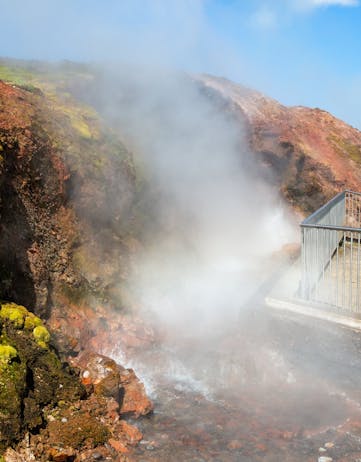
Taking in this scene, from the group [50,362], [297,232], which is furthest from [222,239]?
[50,362]

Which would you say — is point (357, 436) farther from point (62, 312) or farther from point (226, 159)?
point (226, 159)

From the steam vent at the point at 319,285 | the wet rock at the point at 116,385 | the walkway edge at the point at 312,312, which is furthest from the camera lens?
the steam vent at the point at 319,285

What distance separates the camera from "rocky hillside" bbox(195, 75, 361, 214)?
14.5 meters

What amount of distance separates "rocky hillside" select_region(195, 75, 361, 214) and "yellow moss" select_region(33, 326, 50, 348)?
10.4 metres

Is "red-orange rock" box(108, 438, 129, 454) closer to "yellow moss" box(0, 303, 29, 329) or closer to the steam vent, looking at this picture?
"yellow moss" box(0, 303, 29, 329)

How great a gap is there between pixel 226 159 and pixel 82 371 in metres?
Answer: 9.24

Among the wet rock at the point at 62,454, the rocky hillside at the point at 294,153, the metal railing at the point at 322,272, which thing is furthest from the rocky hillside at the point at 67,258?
the rocky hillside at the point at 294,153

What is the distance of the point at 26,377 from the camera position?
5828 mm

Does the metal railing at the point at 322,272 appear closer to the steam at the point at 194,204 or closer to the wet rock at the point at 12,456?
the steam at the point at 194,204

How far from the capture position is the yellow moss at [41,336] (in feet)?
20.5

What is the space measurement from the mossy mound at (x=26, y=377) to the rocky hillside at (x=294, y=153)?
10.4 meters

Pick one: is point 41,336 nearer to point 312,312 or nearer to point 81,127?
point 312,312

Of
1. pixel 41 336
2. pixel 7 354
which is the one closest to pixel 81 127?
pixel 41 336

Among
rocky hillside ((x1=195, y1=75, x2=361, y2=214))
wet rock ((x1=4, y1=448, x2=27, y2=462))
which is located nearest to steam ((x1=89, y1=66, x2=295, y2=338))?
rocky hillside ((x1=195, y1=75, x2=361, y2=214))
